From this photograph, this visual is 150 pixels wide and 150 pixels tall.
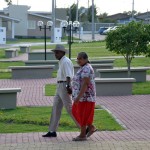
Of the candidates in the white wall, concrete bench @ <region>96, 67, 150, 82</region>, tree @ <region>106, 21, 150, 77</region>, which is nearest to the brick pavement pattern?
concrete bench @ <region>96, 67, 150, 82</region>

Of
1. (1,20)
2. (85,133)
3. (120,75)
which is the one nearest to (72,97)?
(85,133)

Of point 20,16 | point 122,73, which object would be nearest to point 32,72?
point 122,73

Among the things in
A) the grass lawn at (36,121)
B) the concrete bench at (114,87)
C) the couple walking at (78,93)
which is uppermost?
the couple walking at (78,93)

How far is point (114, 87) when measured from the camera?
51.9ft

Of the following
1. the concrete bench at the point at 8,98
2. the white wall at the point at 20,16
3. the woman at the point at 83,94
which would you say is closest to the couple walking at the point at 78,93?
the woman at the point at 83,94

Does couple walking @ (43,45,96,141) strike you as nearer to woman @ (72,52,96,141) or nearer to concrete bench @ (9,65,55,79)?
woman @ (72,52,96,141)

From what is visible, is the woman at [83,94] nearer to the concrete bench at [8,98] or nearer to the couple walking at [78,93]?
the couple walking at [78,93]

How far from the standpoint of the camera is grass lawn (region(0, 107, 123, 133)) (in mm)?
10344

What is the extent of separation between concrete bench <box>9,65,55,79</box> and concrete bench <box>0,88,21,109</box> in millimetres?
7908

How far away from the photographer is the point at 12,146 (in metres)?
8.32

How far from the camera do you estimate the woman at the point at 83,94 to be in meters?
8.68

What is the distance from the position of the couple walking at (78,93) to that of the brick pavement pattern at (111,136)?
0.85ft

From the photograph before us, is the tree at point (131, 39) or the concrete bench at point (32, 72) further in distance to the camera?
the concrete bench at point (32, 72)

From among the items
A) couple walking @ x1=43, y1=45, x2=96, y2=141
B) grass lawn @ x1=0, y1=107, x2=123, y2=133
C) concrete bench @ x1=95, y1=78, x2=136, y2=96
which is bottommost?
grass lawn @ x1=0, y1=107, x2=123, y2=133
